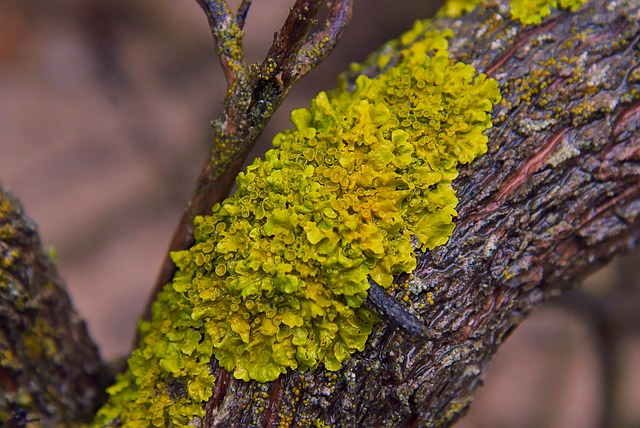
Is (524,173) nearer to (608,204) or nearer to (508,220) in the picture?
(508,220)

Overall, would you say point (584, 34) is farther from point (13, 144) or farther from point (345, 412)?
point (13, 144)

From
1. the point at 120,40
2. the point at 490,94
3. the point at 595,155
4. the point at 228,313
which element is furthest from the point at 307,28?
the point at 120,40

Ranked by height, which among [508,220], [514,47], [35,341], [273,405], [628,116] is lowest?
[273,405]

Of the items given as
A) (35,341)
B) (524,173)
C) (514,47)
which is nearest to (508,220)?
(524,173)

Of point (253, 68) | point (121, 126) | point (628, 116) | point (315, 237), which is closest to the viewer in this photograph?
point (315, 237)

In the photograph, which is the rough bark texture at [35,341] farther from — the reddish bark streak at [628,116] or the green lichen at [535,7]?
the reddish bark streak at [628,116]

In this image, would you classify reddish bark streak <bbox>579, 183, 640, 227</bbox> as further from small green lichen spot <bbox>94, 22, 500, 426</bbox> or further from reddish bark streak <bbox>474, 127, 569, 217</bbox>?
small green lichen spot <bbox>94, 22, 500, 426</bbox>

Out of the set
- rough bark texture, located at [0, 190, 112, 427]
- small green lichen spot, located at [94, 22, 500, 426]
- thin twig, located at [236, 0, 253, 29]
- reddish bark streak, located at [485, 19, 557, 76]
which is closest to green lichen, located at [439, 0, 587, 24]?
reddish bark streak, located at [485, 19, 557, 76]
